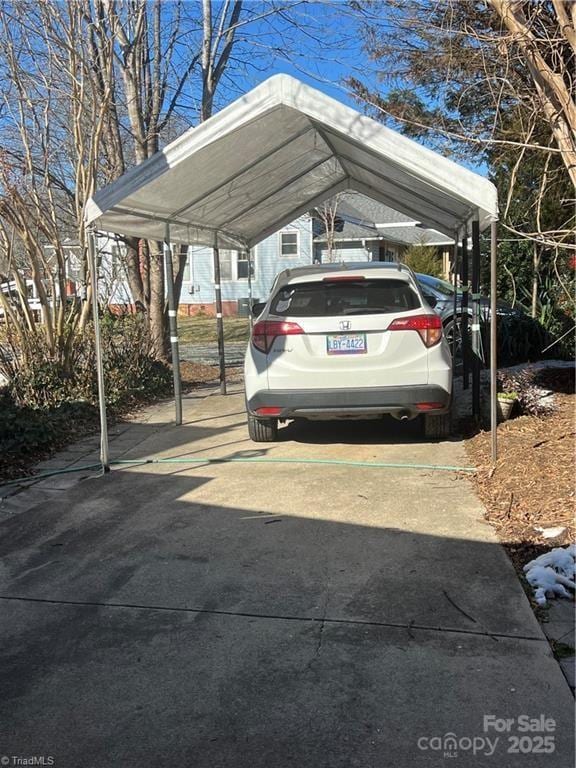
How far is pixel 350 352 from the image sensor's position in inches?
247

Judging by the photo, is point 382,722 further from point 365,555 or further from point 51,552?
point 51,552

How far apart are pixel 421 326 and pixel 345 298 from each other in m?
0.77

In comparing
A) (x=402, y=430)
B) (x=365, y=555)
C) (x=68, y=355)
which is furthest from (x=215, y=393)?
(x=365, y=555)

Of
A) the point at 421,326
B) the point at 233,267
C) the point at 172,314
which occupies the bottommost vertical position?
the point at 421,326

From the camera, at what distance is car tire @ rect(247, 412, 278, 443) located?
7000 millimetres

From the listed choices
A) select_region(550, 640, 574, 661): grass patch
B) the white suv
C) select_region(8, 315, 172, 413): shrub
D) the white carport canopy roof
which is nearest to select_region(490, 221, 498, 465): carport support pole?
the white carport canopy roof

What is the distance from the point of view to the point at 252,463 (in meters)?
6.44

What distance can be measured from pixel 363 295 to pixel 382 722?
4.38 metres

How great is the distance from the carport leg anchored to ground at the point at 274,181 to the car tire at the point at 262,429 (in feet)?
4.59

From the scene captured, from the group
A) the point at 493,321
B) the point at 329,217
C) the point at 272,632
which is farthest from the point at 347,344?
the point at 329,217

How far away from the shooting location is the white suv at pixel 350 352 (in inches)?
247

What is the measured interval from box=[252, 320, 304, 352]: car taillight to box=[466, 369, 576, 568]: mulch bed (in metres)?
2.04

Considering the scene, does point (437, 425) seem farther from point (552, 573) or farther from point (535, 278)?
point (535, 278)

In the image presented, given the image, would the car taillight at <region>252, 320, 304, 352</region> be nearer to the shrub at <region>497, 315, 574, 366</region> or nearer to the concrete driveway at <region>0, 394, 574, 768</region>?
the concrete driveway at <region>0, 394, 574, 768</region>
